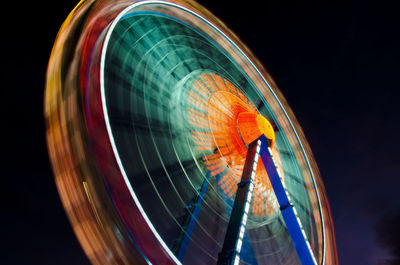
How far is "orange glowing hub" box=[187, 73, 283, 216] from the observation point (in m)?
5.04

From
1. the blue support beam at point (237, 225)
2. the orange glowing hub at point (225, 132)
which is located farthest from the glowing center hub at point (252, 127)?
the blue support beam at point (237, 225)

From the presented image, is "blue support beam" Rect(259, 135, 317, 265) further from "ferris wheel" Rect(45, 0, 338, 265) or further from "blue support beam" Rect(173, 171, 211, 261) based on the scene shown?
"blue support beam" Rect(173, 171, 211, 261)

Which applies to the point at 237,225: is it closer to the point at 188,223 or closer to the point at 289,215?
the point at 188,223

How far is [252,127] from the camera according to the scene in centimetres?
509

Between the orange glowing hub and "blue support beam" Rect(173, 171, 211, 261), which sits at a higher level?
the orange glowing hub

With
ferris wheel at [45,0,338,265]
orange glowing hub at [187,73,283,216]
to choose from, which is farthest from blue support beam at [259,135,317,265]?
orange glowing hub at [187,73,283,216]

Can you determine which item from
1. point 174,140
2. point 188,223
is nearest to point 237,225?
point 188,223

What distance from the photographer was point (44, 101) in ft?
9.00

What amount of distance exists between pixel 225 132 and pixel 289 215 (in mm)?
1949

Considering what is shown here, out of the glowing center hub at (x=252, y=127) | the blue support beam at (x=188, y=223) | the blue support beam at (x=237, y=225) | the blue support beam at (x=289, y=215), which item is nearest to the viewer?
the blue support beam at (x=237, y=225)

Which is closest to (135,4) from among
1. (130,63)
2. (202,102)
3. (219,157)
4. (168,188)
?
(130,63)

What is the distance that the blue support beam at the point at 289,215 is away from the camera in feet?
12.6

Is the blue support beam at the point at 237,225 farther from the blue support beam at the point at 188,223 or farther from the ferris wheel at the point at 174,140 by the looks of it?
the blue support beam at the point at 188,223

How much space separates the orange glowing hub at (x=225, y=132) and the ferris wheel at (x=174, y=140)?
0.8 inches
